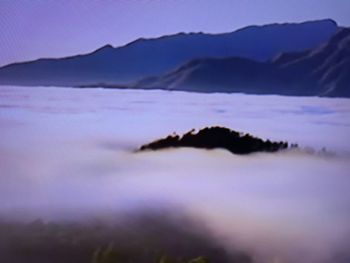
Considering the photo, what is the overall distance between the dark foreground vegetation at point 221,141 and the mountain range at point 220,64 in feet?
0.44

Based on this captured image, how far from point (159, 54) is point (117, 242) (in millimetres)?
512

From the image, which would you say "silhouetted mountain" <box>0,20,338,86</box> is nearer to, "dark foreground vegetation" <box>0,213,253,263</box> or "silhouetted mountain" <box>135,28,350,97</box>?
"silhouetted mountain" <box>135,28,350,97</box>

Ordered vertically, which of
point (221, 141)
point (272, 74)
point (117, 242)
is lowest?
point (117, 242)

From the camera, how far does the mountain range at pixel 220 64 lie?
5.36 feet

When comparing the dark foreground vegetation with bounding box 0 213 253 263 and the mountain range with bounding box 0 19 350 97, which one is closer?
the dark foreground vegetation with bounding box 0 213 253 263

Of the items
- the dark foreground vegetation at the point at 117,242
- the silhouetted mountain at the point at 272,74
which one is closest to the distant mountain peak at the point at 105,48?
the silhouetted mountain at the point at 272,74

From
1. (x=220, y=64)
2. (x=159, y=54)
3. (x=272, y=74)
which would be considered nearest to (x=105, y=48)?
(x=159, y=54)

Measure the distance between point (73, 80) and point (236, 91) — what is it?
45cm

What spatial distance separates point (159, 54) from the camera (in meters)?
1.64

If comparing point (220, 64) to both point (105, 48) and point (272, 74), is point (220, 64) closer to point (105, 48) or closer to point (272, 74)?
point (272, 74)

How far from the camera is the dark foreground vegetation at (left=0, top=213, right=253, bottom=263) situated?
1.52 meters

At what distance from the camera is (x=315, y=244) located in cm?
154

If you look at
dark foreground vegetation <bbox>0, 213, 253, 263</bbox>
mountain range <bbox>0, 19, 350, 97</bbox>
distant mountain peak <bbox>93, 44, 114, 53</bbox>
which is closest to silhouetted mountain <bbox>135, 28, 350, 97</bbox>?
mountain range <bbox>0, 19, 350, 97</bbox>

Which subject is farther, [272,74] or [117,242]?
[272,74]
